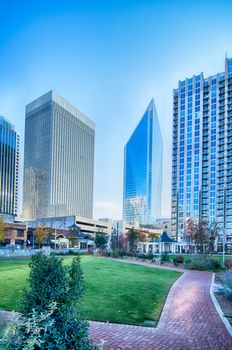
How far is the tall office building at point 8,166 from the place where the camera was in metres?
148

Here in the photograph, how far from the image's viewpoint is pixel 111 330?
27.0 ft

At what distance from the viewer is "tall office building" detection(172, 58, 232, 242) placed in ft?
318

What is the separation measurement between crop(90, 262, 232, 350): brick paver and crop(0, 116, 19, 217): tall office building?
146314 millimetres

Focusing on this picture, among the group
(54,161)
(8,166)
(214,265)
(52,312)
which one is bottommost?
(214,265)

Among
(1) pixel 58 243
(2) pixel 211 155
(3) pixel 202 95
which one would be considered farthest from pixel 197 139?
(1) pixel 58 243

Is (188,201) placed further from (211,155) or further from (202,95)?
(202,95)

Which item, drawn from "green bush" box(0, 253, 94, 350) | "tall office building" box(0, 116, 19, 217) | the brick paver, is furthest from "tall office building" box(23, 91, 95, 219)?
"green bush" box(0, 253, 94, 350)

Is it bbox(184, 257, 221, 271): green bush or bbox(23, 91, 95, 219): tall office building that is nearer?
bbox(184, 257, 221, 271): green bush

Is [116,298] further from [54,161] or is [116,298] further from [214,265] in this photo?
[54,161]

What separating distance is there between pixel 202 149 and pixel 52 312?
4105 inches

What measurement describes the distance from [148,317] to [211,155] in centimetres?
9721

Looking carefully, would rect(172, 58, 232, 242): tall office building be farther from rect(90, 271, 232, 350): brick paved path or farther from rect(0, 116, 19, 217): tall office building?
rect(90, 271, 232, 350): brick paved path

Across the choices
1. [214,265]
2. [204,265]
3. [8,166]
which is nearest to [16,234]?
[204,265]

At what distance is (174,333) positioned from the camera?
8195mm
